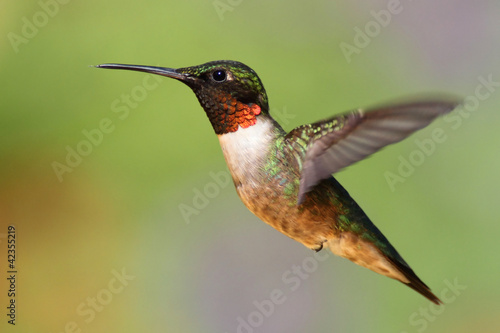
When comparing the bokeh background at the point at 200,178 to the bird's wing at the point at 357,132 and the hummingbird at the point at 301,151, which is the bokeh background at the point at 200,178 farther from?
the bird's wing at the point at 357,132

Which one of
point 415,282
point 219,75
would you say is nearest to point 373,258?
point 415,282

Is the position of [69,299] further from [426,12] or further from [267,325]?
[426,12]

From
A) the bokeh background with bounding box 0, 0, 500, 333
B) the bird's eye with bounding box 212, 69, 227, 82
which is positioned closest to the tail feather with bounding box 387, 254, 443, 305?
the bird's eye with bounding box 212, 69, 227, 82

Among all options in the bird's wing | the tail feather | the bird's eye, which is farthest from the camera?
the tail feather

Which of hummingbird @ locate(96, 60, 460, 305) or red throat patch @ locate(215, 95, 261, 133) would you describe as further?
red throat patch @ locate(215, 95, 261, 133)

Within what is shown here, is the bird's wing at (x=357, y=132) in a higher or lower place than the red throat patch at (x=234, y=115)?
Answer: lower

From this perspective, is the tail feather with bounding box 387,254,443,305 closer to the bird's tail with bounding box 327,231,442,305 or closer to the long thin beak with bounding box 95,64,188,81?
the bird's tail with bounding box 327,231,442,305

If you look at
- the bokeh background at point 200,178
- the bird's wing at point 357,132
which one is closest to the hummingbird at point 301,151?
the bird's wing at point 357,132

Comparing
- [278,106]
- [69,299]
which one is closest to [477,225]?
[278,106]
